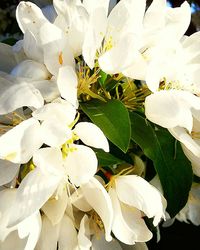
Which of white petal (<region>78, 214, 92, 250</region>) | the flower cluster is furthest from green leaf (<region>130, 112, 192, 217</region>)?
white petal (<region>78, 214, 92, 250</region>)

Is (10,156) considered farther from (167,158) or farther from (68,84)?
(167,158)

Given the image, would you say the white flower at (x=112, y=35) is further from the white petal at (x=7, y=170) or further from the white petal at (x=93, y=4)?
the white petal at (x=7, y=170)

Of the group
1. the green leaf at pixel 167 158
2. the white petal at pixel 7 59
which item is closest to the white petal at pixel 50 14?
the white petal at pixel 7 59

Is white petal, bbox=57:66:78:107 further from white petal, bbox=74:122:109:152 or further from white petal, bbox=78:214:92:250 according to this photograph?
white petal, bbox=78:214:92:250

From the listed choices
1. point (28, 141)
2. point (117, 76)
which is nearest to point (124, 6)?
point (117, 76)

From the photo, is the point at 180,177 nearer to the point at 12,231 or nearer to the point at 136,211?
the point at 136,211
